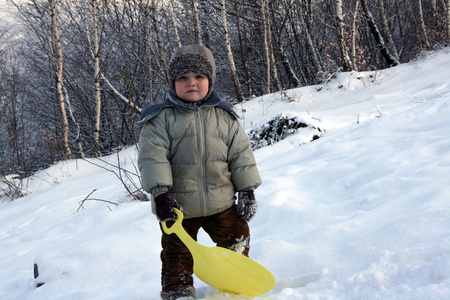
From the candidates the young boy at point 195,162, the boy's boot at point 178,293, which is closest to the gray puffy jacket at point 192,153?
the young boy at point 195,162

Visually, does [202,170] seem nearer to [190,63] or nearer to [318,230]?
[190,63]

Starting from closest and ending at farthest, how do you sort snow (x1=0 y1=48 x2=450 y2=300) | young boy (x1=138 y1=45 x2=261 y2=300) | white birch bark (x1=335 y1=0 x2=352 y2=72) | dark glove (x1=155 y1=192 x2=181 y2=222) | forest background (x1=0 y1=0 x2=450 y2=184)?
1. snow (x1=0 y1=48 x2=450 y2=300)
2. dark glove (x1=155 y1=192 x2=181 y2=222)
3. young boy (x1=138 y1=45 x2=261 y2=300)
4. white birch bark (x1=335 y1=0 x2=352 y2=72)
5. forest background (x1=0 y1=0 x2=450 y2=184)

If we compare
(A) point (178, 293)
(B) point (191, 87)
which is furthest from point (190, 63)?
(A) point (178, 293)

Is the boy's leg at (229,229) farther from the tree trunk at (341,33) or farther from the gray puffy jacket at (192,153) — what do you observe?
the tree trunk at (341,33)

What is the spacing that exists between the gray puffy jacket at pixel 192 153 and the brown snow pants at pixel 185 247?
0.06m

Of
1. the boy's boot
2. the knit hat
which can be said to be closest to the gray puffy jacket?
the knit hat

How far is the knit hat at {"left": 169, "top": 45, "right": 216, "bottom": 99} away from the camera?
5.05 ft

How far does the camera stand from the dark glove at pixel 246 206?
61.4 inches

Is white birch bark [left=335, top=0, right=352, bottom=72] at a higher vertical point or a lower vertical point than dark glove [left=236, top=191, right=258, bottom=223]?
higher

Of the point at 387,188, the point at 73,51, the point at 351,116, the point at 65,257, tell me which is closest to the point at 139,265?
the point at 65,257

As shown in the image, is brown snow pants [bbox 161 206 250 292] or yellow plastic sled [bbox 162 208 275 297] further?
brown snow pants [bbox 161 206 250 292]

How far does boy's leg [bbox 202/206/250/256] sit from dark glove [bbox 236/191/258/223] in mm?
38

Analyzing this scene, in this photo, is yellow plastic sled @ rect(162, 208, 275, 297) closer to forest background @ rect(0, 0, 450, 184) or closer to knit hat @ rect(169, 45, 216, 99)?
knit hat @ rect(169, 45, 216, 99)

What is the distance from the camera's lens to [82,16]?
12820mm
